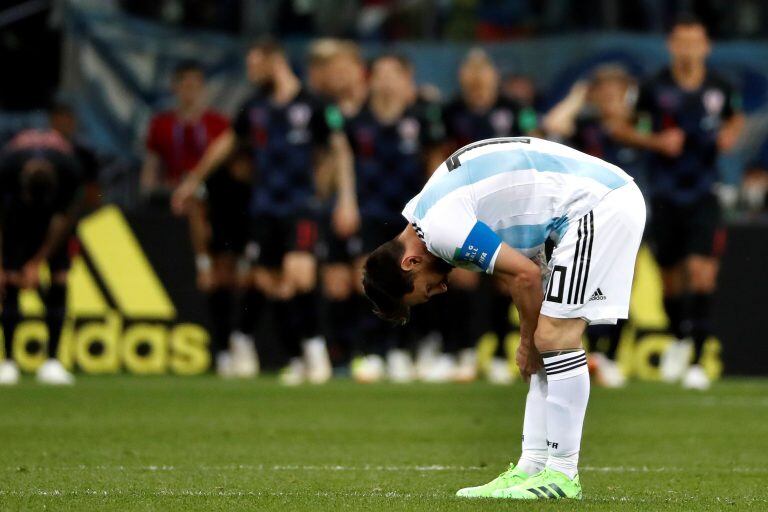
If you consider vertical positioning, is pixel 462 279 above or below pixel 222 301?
above

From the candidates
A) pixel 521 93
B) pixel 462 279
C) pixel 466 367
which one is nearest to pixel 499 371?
pixel 466 367

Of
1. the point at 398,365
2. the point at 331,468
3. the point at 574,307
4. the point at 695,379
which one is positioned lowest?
the point at 398,365

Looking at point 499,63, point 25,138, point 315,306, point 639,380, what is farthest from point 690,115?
point 499,63

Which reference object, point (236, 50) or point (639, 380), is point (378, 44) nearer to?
point (236, 50)

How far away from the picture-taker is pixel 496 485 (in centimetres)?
614

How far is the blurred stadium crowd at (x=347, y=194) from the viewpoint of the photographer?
12.6 m

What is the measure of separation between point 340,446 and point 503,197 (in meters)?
2.66

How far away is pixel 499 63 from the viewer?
749 inches

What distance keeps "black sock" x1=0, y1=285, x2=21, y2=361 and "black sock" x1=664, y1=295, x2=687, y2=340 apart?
17.2ft

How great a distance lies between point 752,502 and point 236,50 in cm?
1351

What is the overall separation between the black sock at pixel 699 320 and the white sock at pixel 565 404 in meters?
6.70

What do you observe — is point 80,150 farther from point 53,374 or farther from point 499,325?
point 499,325

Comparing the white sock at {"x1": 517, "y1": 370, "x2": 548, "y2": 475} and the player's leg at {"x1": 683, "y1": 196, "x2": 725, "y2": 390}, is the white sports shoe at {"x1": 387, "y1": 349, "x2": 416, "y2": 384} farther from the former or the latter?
the white sock at {"x1": 517, "y1": 370, "x2": 548, "y2": 475}

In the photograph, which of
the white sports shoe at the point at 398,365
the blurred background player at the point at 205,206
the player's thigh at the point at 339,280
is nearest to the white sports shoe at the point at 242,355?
the blurred background player at the point at 205,206
